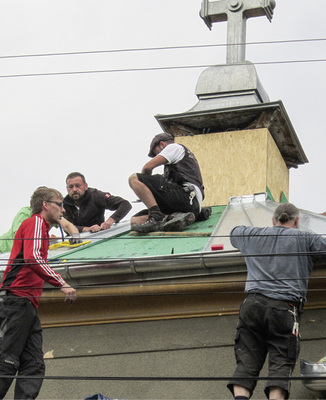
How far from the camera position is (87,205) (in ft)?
37.9

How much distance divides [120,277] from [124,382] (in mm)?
979

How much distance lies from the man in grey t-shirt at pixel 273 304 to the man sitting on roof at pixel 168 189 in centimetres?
274

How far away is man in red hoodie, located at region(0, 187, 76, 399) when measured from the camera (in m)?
7.45

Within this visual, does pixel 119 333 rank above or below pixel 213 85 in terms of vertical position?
below

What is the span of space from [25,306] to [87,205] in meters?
4.02

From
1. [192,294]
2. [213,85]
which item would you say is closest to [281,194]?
[213,85]

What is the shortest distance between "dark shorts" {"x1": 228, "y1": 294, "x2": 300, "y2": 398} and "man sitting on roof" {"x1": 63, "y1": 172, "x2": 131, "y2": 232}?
14.2 ft

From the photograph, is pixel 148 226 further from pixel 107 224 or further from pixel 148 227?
pixel 107 224

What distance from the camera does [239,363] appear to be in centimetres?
713

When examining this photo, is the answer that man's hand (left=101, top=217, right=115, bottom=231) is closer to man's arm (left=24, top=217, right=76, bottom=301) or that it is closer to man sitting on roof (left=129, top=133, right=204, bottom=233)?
man sitting on roof (left=129, top=133, right=204, bottom=233)

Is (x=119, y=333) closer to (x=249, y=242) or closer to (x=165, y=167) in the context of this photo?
(x=249, y=242)

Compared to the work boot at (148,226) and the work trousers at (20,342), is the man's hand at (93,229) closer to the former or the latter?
the work boot at (148,226)

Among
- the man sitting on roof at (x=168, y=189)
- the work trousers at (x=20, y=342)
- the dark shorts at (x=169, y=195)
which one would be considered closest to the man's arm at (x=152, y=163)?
the man sitting on roof at (x=168, y=189)

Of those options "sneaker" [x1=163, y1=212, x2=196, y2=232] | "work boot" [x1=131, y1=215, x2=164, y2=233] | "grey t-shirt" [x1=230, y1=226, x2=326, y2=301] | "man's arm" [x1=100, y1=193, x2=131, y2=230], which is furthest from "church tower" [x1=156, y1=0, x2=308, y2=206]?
"grey t-shirt" [x1=230, y1=226, x2=326, y2=301]
